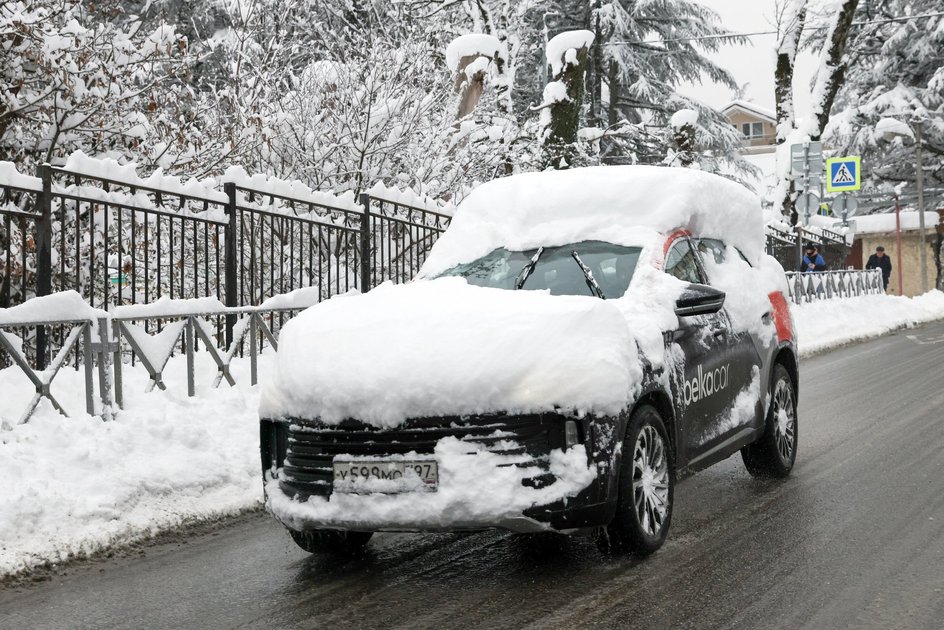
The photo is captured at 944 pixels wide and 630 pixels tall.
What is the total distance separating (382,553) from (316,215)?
5.99 meters

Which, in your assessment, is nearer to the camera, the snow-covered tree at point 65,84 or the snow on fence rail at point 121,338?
the snow on fence rail at point 121,338

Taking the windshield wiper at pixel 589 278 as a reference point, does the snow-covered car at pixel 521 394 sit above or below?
below

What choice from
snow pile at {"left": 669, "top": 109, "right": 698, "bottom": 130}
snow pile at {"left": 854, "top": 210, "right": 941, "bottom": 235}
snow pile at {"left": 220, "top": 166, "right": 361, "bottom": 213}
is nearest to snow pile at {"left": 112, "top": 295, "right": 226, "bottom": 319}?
snow pile at {"left": 220, "top": 166, "right": 361, "bottom": 213}

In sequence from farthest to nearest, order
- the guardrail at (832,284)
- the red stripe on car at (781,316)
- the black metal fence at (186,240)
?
1. the guardrail at (832,284)
2. the black metal fence at (186,240)
3. the red stripe on car at (781,316)

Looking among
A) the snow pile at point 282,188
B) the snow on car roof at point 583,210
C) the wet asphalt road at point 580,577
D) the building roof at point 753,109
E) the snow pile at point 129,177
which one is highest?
the building roof at point 753,109

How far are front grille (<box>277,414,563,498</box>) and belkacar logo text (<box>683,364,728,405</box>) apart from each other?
50.5 inches

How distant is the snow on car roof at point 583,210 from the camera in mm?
6547

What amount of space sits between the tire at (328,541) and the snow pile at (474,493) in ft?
2.35

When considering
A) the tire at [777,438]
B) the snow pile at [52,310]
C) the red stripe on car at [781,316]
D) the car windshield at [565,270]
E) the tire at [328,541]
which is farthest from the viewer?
the red stripe on car at [781,316]

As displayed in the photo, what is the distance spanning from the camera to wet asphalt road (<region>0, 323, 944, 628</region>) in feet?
15.2

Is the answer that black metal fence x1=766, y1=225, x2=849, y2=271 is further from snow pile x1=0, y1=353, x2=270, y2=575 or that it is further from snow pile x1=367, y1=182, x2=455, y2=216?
snow pile x1=0, y1=353, x2=270, y2=575

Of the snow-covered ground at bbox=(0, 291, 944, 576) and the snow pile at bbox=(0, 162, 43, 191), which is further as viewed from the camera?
the snow pile at bbox=(0, 162, 43, 191)

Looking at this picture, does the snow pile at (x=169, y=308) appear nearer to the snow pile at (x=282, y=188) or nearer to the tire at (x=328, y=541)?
the snow pile at (x=282, y=188)

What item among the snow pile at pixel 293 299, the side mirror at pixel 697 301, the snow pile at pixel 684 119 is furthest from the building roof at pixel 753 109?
the side mirror at pixel 697 301
